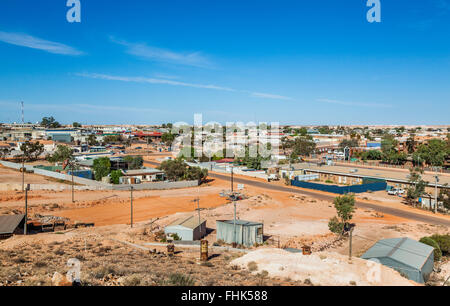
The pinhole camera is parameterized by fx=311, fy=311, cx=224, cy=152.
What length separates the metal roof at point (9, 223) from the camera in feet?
70.8

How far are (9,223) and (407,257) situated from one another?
26.4 meters

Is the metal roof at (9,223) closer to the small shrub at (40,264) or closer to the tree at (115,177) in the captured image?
the small shrub at (40,264)

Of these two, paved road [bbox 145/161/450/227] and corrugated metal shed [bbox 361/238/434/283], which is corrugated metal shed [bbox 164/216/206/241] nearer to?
corrugated metal shed [bbox 361/238/434/283]

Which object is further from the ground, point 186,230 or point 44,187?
point 186,230

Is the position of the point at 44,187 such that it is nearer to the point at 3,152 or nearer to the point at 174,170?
the point at 174,170

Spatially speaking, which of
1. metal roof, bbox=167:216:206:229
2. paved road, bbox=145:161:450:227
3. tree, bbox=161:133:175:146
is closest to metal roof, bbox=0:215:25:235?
metal roof, bbox=167:216:206:229

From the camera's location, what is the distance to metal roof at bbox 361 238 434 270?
52.1 ft

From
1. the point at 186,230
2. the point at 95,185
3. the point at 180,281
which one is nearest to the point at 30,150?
the point at 95,185

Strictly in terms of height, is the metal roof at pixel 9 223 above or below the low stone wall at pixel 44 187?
above

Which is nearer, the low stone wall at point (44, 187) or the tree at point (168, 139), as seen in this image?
the low stone wall at point (44, 187)

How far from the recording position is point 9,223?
2300cm

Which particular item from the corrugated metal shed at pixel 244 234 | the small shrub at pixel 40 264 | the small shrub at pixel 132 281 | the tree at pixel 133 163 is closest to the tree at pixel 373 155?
the tree at pixel 133 163

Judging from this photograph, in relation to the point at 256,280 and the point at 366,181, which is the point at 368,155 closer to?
the point at 366,181
